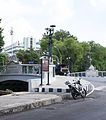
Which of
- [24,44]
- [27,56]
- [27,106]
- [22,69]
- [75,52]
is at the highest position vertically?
[24,44]

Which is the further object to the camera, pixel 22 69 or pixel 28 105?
pixel 22 69

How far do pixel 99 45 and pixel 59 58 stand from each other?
2423 centimetres

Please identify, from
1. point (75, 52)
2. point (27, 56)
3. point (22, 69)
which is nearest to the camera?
point (22, 69)

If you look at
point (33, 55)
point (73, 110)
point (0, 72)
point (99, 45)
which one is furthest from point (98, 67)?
point (73, 110)

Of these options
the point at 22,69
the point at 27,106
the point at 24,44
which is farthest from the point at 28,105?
the point at 24,44

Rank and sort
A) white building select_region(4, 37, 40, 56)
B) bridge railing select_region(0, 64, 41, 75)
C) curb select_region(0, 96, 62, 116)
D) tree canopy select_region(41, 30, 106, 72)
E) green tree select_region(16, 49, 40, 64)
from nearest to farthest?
curb select_region(0, 96, 62, 116) < bridge railing select_region(0, 64, 41, 75) < tree canopy select_region(41, 30, 106, 72) < green tree select_region(16, 49, 40, 64) < white building select_region(4, 37, 40, 56)

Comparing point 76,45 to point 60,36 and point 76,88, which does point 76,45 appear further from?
point 76,88

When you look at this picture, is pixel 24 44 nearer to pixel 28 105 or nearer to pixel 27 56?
pixel 27 56

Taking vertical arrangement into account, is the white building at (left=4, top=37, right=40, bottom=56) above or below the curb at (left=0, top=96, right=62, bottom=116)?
above

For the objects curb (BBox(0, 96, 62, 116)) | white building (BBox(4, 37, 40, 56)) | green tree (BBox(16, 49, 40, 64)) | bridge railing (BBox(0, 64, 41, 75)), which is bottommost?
curb (BBox(0, 96, 62, 116))

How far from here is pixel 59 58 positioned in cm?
8550


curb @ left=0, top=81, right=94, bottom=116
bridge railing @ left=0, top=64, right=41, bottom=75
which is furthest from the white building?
curb @ left=0, top=81, right=94, bottom=116

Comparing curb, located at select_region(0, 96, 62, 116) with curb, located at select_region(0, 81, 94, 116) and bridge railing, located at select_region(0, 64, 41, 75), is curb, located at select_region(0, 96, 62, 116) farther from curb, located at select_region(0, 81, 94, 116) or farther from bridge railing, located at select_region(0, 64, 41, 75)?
bridge railing, located at select_region(0, 64, 41, 75)

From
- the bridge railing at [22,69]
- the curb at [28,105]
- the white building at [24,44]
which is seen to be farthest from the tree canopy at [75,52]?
the curb at [28,105]
